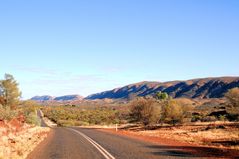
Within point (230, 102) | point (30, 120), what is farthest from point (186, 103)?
point (30, 120)

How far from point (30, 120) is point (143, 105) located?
19.7 metres

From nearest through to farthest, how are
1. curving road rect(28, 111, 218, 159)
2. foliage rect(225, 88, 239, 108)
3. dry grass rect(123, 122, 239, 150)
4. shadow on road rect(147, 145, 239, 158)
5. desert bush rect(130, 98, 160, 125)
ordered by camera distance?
shadow on road rect(147, 145, 239, 158), curving road rect(28, 111, 218, 159), dry grass rect(123, 122, 239, 150), foliage rect(225, 88, 239, 108), desert bush rect(130, 98, 160, 125)

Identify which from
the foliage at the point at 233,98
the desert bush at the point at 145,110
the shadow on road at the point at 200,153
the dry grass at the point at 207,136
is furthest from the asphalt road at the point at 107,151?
the desert bush at the point at 145,110

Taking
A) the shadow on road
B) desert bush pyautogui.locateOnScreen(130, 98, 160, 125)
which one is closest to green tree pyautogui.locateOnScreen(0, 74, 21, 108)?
desert bush pyautogui.locateOnScreen(130, 98, 160, 125)

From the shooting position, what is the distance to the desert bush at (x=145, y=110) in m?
63.8

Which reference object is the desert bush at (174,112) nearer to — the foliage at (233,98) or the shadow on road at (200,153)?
the foliage at (233,98)

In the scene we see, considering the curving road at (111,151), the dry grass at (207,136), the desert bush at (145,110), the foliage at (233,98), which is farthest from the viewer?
the desert bush at (145,110)

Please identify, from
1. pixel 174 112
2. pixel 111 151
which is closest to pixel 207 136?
pixel 111 151

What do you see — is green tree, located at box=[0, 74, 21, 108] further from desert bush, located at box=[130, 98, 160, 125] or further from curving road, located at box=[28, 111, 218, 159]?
curving road, located at box=[28, 111, 218, 159]

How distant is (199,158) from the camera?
1485 centimetres

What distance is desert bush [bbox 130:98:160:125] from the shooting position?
63.8 metres

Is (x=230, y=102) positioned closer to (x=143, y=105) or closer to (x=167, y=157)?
(x=143, y=105)

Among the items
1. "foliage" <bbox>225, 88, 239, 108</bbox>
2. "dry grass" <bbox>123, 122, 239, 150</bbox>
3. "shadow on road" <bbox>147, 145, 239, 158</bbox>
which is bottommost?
"dry grass" <bbox>123, 122, 239, 150</bbox>

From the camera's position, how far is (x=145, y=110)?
6406 cm
